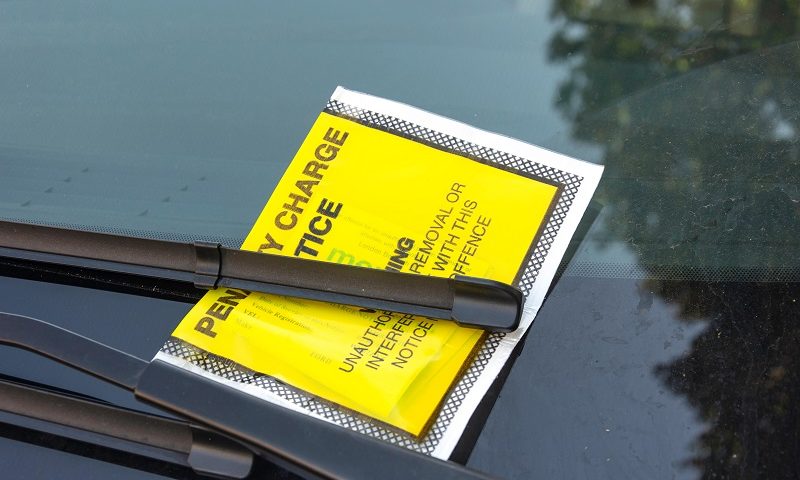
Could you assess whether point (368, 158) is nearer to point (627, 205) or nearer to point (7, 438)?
point (627, 205)

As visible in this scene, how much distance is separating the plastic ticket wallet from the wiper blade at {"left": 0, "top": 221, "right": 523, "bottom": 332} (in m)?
0.02

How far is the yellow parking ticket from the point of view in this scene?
3.32ft

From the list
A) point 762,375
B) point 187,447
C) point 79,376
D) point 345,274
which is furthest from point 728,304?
point 79,376

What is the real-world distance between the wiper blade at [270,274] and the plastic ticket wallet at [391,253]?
0.02 m

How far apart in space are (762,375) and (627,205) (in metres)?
0.28

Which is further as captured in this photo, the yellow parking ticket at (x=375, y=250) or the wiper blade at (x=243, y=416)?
the yellow parking ticket at (x=375, y=250)

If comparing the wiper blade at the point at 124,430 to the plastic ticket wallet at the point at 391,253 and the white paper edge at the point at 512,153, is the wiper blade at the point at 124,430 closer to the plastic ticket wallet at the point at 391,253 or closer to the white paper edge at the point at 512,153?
the plastic ticket wallet at the point at 391,253

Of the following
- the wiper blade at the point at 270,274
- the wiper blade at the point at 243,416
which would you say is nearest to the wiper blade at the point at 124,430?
the wiper blade at the point at 243,416

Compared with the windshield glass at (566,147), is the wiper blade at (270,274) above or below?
below

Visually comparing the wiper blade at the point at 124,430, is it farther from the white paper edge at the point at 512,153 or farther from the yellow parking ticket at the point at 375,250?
the white paper edge at the point at 512,153

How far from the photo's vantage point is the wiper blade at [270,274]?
101 centimetres

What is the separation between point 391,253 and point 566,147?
0.95 feet

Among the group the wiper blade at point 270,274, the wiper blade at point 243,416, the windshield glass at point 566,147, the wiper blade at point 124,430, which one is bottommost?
the wiper blade at point 124,430

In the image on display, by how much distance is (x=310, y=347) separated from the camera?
1043mm
